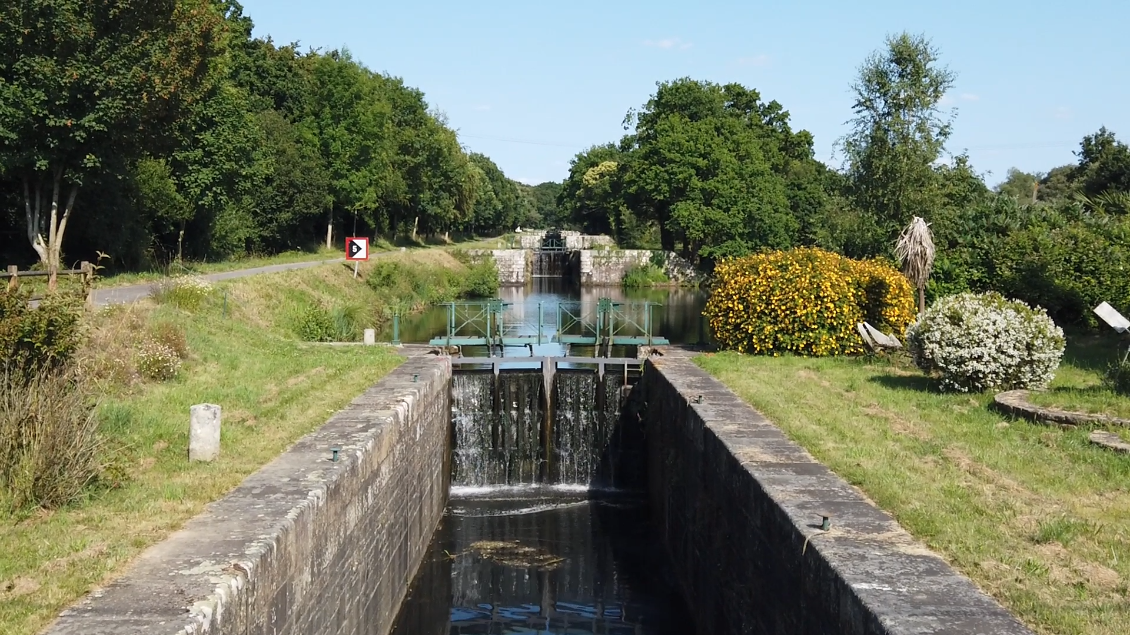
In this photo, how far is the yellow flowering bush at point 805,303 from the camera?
14.4m

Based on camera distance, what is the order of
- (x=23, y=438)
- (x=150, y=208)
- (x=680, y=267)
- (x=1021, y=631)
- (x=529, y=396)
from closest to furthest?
(x=1021, y=631) < (x=23, y=438) < (x=529, y=396) < (x=150, y=208) < (x=680, y=267)

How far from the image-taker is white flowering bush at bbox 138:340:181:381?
36.4 feet

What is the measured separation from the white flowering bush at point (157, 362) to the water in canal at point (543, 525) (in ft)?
13.0

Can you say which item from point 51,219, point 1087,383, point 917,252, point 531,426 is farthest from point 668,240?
point 1087,383

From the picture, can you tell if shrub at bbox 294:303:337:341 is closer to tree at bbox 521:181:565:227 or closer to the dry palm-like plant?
the dry palm-like plant

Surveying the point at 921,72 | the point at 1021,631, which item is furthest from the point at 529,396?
the point at 921,72

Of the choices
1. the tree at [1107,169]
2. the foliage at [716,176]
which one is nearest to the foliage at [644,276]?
the foliage at [716,176]

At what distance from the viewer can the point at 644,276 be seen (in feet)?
160

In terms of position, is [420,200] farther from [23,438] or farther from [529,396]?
[23,438]

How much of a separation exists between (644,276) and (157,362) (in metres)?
38.7

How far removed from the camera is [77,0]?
59.5 ft

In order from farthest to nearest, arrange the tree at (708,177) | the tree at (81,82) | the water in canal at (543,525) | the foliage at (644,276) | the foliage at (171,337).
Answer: the foliage at (644,276)
the tree at (708,177)
the tree at (81,82)
the foliage at (171,337)
the water in canal at (543,525)

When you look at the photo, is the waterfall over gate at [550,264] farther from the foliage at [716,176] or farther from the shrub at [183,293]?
the shrub at [183,293]

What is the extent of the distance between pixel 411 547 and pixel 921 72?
76.8 feet
